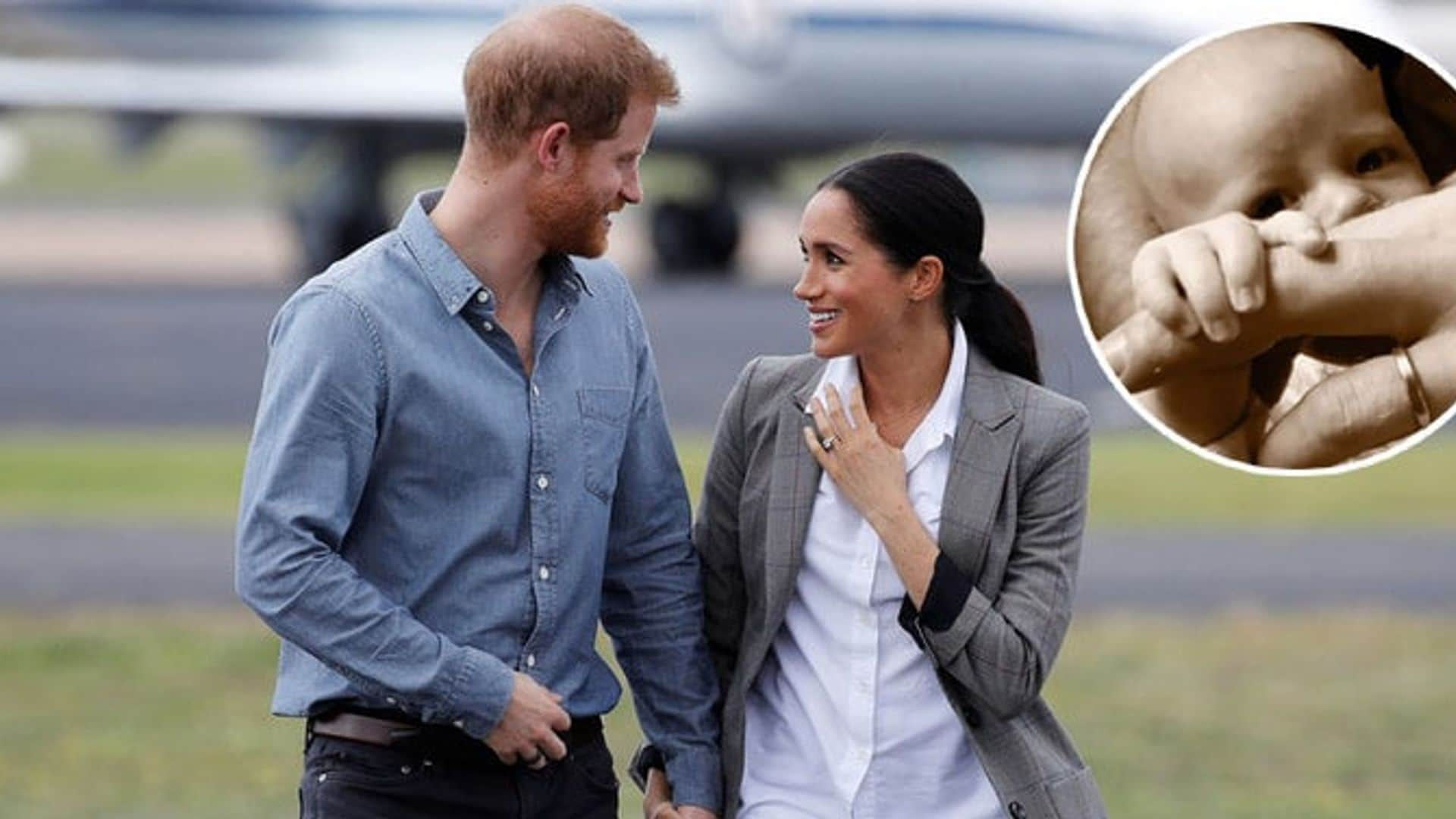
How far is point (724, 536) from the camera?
348cm

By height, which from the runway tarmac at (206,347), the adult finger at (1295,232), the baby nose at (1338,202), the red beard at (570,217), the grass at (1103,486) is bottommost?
the adult finger at (1295,232)

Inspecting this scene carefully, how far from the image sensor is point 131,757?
25.5ft

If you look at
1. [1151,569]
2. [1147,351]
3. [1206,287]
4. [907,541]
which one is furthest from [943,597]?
[1151,569]

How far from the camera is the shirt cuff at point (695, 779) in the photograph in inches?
134

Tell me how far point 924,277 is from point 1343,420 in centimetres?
105

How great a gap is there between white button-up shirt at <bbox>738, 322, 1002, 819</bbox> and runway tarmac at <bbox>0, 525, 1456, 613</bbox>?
23.9 ft

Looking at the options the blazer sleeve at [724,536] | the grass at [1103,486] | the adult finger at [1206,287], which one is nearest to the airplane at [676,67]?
the grass at [1103,486]

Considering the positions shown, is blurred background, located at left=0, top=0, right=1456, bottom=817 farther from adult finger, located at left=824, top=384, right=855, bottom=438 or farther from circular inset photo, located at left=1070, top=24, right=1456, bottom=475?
circular inset photo, located at left=1070, top=24, right=1456, bottom=475

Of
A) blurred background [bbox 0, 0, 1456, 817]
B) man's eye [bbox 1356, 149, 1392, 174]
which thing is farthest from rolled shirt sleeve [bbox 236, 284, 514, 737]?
man's eye [bbox 1356, 149, 1392, 174]

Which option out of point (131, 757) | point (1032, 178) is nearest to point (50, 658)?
point (131, 757)

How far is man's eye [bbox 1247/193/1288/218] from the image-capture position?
87.4 inches

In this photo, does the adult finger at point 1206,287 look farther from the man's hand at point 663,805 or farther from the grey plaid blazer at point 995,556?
the man's hand at point 663,805

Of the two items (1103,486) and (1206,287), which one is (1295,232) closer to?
(1206,287)

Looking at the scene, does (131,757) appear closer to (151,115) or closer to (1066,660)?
(1066,660)
